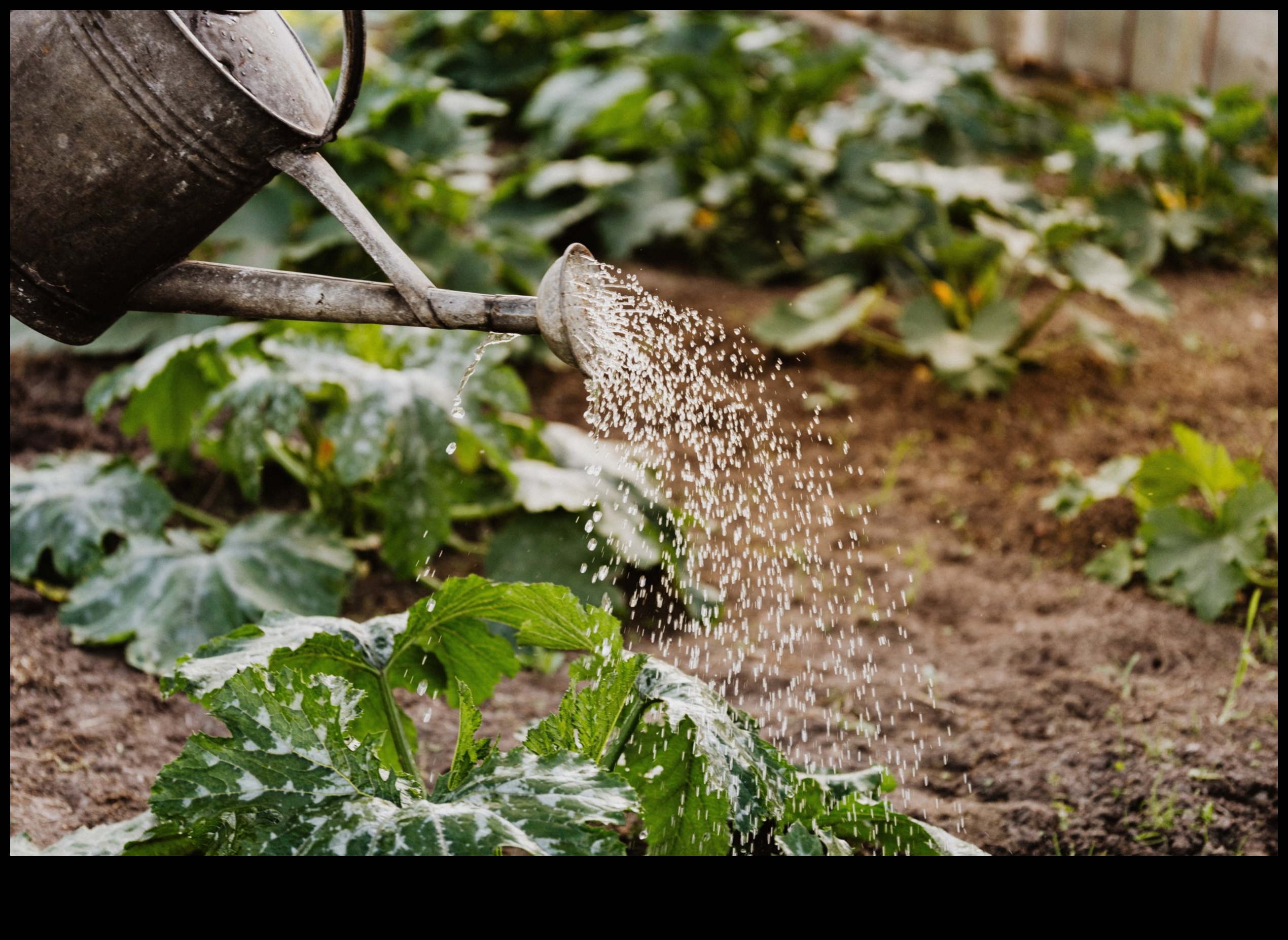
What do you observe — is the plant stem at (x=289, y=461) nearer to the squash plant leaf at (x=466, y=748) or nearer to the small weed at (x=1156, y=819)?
the squash plant leaf at (x=466, y=748)

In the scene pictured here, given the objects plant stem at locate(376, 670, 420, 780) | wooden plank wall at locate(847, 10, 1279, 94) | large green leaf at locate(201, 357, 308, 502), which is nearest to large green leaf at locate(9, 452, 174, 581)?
large green leaf at locate(201, 357, 308, 502)

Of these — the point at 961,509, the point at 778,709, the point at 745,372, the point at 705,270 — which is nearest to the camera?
the point at 778,709

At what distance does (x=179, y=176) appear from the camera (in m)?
1.20

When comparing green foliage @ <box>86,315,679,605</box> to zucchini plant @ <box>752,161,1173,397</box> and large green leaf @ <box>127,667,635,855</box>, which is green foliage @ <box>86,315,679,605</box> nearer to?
large green leaf @ <box>127,667,635,855</box>

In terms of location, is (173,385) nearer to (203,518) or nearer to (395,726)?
(203,518)

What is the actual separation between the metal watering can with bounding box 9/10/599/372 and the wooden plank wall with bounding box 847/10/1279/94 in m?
4.71

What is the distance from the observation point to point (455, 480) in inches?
99.0

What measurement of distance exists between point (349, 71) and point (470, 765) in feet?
2.63

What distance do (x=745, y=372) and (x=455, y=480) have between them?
1.22 m

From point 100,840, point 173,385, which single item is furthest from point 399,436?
point 100,840

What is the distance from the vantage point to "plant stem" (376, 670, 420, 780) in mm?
1418

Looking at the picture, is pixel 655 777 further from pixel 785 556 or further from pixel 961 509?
pixel 961 509
